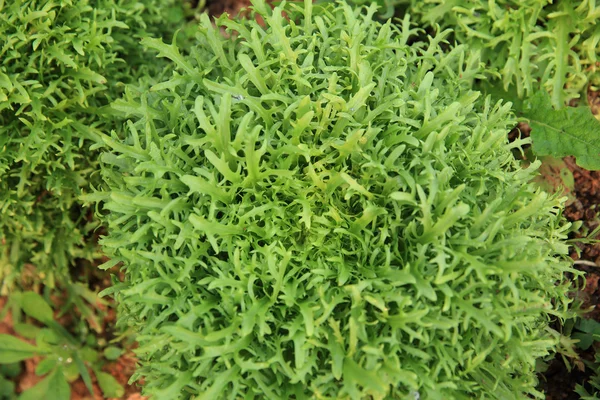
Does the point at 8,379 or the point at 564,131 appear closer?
the point at 564,131

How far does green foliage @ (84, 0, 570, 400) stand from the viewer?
1.53m

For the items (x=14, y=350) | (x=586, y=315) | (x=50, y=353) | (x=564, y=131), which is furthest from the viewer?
(x=50, y=353)

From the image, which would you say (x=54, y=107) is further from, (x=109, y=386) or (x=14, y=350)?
(x=109, y=386)

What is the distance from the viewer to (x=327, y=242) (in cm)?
166

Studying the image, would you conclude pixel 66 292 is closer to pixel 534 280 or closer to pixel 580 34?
pixel 534 280

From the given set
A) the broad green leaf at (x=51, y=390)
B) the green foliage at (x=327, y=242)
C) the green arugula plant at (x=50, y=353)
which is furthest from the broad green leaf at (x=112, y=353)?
the green foliage at (x=327, y=242)

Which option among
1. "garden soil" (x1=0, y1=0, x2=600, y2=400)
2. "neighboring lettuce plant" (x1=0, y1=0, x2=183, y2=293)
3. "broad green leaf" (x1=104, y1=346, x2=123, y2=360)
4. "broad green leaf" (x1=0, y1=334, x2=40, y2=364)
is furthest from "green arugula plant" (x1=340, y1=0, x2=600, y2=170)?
"broad green leaf" (x1=0, y1=334, x2=40, y2=364)

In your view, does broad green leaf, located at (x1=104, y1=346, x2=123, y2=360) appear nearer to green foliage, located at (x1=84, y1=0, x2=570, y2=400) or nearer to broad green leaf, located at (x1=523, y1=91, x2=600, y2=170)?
green foliage, located at (x1=84, y1=0, x2=570, y2=400)

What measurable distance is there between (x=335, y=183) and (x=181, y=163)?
0.48 m

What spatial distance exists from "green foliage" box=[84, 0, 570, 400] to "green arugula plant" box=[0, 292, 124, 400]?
0.94 m

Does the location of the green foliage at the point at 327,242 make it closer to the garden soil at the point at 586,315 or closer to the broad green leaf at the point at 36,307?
the garden soil at the point at 586,315

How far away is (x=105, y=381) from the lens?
269 centimetres

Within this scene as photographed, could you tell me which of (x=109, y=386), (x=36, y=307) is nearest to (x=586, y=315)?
(x=109, y=386)

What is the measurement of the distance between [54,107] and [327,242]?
125 centimetres
